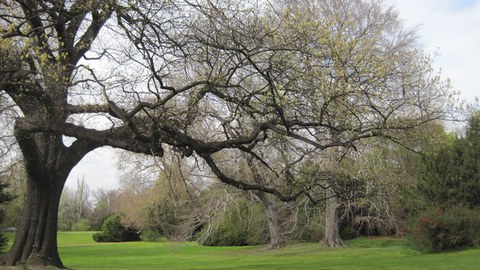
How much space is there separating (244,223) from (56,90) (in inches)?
1025

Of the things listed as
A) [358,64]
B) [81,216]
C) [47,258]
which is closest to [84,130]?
[47,258]

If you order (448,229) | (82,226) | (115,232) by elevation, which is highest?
(82,226)

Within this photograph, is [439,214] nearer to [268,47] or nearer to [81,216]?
[268,47]

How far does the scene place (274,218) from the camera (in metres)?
31.5

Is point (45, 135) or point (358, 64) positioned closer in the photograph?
point (358, 64)

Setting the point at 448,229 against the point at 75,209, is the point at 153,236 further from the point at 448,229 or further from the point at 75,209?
the point at 75,209

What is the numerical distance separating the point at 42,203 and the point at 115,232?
4101 cm

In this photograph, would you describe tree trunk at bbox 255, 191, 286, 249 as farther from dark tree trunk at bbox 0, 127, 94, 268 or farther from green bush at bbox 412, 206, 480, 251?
dark tree trunk at bbox 0, 127, 94, 268

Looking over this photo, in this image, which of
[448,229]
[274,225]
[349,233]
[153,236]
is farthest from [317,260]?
[153,236]

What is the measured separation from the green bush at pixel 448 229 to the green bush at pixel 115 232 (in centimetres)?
3880

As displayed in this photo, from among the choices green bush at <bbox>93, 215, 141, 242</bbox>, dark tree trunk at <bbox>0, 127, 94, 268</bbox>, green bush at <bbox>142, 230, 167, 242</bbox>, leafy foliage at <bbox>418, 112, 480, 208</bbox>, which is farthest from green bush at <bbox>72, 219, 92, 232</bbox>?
dark tree trunk at <bbox>0, 127, 94, 268</bbox>

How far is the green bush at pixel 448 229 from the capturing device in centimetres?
2131

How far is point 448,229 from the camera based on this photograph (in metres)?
21.4

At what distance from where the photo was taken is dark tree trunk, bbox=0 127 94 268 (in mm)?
14758
